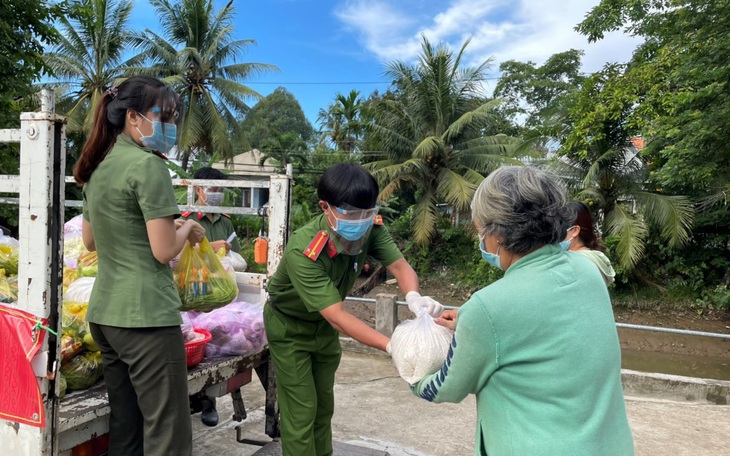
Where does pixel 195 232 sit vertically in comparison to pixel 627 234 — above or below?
above

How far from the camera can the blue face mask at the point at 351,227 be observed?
237 centimetres

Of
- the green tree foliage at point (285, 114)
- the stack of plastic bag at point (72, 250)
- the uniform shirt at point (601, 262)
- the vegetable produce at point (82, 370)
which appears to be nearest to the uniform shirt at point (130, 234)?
the vegetable produce at point (82, 370)

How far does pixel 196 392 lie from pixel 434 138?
46.1ft

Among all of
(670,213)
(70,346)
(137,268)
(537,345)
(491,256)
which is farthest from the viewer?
(670,213)

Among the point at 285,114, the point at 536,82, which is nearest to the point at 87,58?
the point at 536,82

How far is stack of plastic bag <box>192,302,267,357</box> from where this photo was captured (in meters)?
2.90

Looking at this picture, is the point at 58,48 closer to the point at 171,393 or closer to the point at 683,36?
the point at 683,36

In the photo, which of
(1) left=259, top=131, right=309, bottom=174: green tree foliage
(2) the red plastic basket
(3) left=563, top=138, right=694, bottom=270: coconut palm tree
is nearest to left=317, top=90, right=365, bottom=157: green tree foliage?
(1) left=259, top=131, right=309, bottom=174: green tree foliage

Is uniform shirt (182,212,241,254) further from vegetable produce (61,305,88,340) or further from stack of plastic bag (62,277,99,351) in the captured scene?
vegetable produce (61,305,88,340)

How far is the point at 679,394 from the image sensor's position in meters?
5.24

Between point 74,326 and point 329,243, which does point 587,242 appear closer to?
point 329,243

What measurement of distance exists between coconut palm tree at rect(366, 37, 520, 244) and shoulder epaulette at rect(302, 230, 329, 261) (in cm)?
1357

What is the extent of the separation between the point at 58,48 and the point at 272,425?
71.5 ft

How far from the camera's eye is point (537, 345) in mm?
1359
